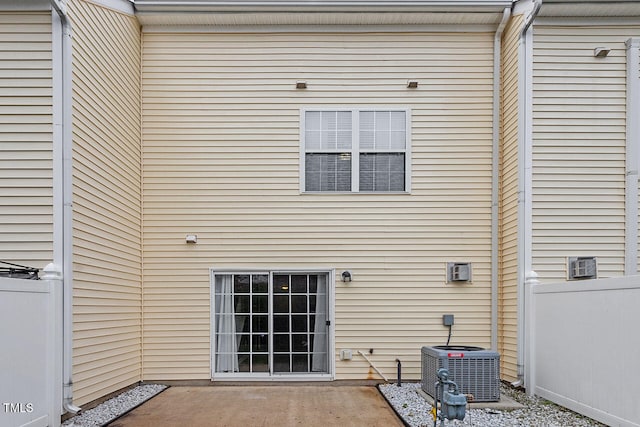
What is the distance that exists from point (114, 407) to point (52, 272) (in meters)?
1.81

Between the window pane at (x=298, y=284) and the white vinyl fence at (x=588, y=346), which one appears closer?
the white vinyl fence at (x=588, y=346)

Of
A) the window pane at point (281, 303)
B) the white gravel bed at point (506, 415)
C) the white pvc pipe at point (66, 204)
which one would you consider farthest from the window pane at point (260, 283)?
Result: the white pvc pipe at point (66, 204)

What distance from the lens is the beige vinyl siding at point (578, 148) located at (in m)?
6.60

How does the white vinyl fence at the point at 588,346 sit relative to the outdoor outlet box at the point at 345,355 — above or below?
above

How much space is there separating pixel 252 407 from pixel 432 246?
3291 millimetres

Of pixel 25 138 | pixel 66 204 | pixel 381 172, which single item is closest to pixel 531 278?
pixel 381 172

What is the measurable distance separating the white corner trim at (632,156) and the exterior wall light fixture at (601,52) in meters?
0.30

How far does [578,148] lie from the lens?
6.71 meters

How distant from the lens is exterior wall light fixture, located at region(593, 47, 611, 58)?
21.9ft

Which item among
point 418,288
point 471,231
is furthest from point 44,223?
point 471,231

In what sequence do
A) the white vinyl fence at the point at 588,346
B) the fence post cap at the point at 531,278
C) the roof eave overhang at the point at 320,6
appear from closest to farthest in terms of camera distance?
the white vinyl fence at the point at 588,346 → the fence post cap at the point at 531,278 → the roof eave overhang at the point at 320,6

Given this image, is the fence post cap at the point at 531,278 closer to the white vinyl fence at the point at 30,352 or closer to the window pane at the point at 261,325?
the window pane at the point at 261,325

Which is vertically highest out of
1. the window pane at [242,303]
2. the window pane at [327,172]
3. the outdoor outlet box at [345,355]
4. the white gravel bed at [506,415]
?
the window pane at [327,172]

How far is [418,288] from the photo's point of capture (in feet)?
23.9
